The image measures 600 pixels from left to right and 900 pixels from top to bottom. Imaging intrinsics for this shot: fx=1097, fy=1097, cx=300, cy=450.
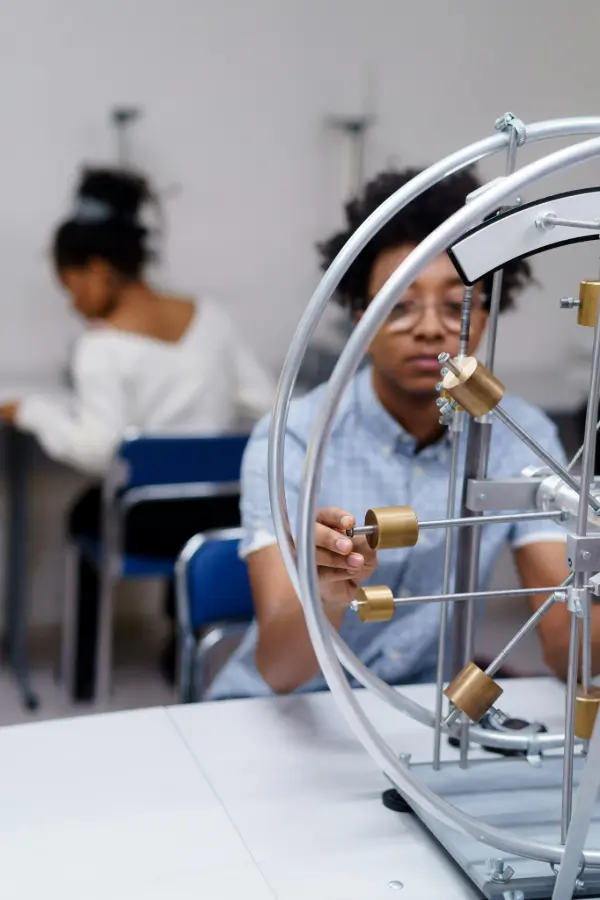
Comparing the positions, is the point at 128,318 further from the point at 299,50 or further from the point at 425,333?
the point at 425,333

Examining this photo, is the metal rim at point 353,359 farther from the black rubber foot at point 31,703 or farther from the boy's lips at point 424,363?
the black rubber foot at point 31,703

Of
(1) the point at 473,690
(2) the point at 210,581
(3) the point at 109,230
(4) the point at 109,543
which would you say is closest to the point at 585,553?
(1) the point at 473,690

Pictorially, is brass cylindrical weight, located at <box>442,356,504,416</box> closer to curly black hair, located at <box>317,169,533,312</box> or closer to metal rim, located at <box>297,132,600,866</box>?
metal rim, located at <box>297,132,600,866</box>

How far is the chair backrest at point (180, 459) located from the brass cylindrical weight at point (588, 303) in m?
1.61

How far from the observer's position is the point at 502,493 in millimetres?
846

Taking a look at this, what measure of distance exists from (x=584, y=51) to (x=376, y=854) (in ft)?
8.46

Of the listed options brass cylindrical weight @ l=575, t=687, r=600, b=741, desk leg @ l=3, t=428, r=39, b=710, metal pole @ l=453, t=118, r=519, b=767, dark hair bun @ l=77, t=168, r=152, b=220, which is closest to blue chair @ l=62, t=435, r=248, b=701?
desk leg @ l=3, t=428, r=39, b=710

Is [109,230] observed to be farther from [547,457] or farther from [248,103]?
[547,457]

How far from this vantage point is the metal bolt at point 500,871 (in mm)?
772

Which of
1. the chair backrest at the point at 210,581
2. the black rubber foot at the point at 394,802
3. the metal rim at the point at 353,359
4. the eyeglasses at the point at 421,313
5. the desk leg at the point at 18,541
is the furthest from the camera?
the desk leg at the point at 18,541

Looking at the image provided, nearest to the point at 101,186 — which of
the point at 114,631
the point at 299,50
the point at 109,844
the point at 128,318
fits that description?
the point at 128,318

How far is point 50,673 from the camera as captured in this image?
2.81 m

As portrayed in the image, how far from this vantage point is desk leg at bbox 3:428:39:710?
8.88ft

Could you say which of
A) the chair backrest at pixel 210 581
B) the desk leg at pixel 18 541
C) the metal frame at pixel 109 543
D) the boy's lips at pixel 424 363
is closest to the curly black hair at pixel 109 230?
the desk leg at pixel 18 541
